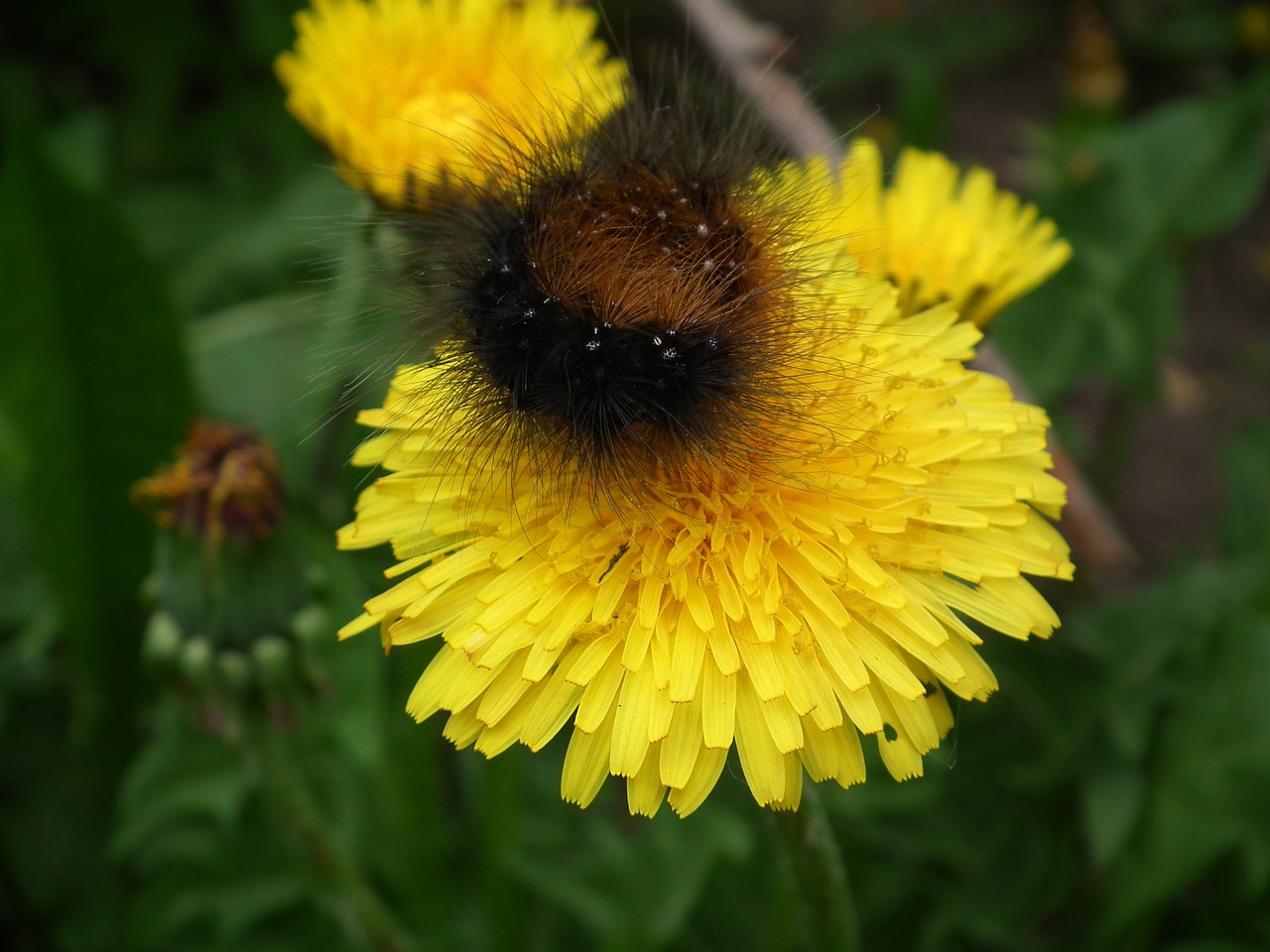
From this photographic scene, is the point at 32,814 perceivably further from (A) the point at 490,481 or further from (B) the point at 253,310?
(A) the point at 490,481

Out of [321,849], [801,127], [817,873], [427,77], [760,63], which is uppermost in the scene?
[427,77]

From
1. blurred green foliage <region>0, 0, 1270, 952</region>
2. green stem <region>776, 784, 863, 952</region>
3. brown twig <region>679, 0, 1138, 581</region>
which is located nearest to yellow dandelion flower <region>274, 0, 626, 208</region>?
blurred green foliage <region>0, 0, 1270, 952</region>

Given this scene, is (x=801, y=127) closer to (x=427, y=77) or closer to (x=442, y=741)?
(x=427, y=77)

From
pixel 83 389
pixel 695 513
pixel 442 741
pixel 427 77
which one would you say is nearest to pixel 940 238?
pixel 695 513

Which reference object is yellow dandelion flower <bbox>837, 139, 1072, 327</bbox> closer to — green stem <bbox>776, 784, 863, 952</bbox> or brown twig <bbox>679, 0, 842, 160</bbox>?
brown twig <bbox>679, 0, 842, 160</bbox>

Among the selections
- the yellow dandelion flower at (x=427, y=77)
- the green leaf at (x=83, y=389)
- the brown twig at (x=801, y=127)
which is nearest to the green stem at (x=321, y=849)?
the green leaf at (x=83, y=389)

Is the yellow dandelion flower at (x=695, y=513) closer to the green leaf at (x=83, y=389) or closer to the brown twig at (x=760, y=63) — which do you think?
the brown twig at (x=760, y=63)
